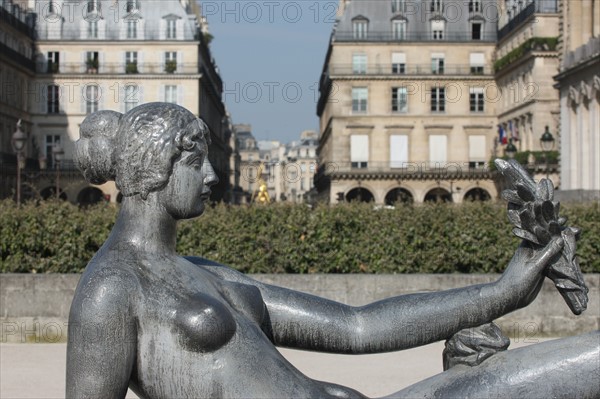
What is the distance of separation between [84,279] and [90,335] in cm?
13

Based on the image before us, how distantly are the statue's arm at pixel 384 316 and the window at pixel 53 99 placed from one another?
2575 inches

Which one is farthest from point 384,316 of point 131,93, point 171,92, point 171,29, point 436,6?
point 436,6

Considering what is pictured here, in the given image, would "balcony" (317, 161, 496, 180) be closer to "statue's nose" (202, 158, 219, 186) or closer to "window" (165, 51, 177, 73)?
"window" (165, 51, 177, 73)

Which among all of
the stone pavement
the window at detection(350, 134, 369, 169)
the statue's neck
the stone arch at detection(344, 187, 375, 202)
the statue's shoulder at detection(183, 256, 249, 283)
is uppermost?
the window at detection(350, 134, 369, 169)

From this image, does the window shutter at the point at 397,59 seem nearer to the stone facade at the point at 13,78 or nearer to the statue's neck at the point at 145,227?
the stone facade at the point at 13,78

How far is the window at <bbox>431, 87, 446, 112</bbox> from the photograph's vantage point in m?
69.9

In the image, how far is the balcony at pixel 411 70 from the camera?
69.6 m

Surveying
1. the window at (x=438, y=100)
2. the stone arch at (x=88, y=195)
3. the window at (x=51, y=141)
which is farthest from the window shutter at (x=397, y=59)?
the window at (x=51, y=141)

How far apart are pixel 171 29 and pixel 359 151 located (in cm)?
1551

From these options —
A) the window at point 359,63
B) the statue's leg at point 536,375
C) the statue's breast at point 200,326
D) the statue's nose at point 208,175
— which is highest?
the window at point 359,63

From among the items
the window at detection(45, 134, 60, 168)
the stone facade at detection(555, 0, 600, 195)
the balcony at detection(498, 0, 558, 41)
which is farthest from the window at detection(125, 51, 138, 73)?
the stone facade at detection(555, 0, 600, 195)

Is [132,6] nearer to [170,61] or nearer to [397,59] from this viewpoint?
[170,61]

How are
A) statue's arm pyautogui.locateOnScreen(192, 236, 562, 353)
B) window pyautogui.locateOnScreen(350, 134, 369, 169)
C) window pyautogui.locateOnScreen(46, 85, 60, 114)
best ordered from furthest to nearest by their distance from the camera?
1. window pyautogui.locateOnScreen(350, 134, 369, 169)
2. window pyautogui.locateOnScreen(46, 85, 60, 114)
3. statue's arm pyautogui.locateOnScreen(192, 236, 562, 353)

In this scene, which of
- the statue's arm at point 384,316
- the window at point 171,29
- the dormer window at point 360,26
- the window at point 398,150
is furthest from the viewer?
the dormer window at point 360,26
